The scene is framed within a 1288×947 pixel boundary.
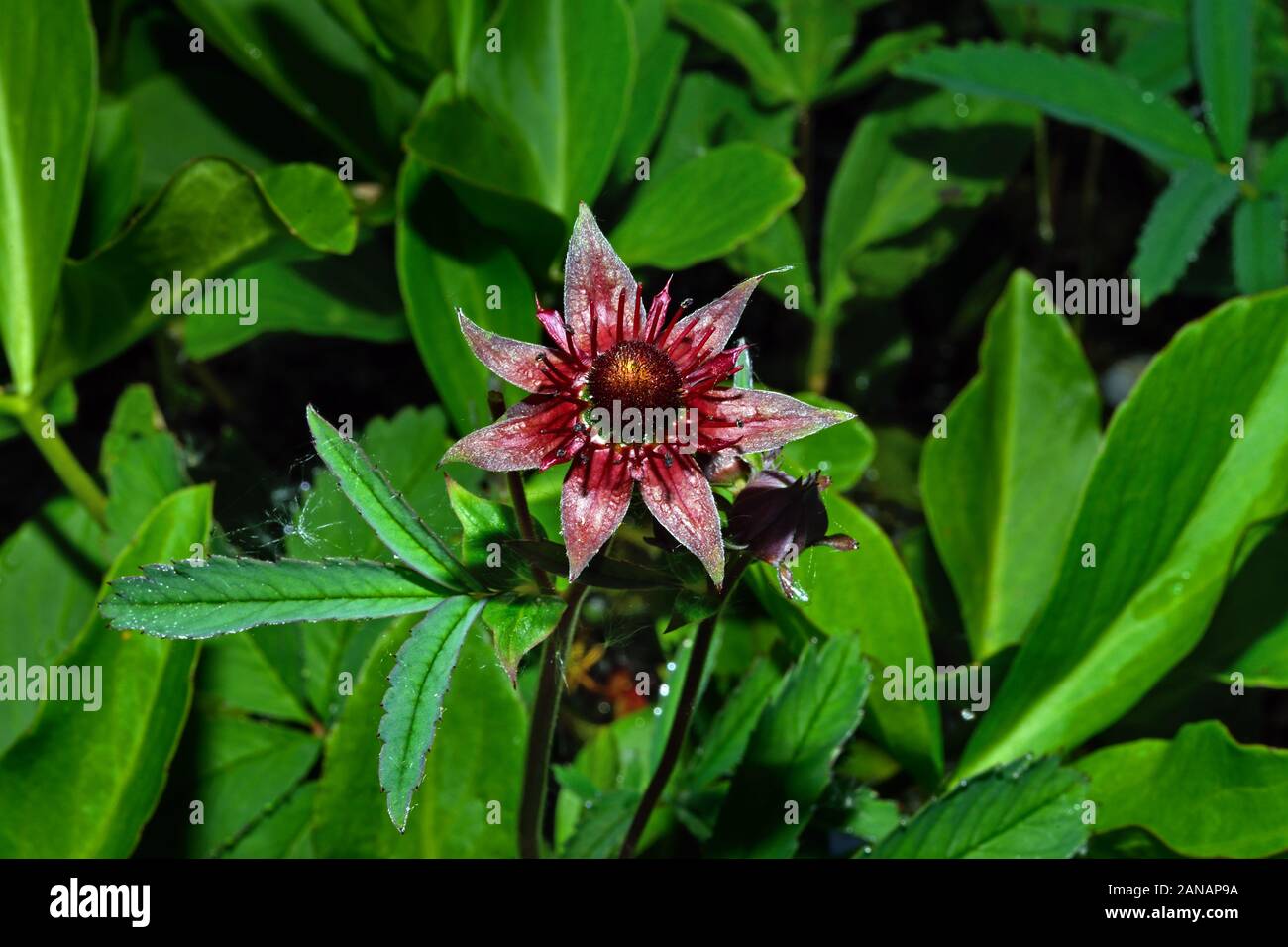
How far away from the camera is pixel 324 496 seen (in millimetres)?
1635

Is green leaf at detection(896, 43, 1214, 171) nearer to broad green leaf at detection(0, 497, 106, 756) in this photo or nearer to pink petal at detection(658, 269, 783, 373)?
pink petal at detection(658, 269, 783, 373)

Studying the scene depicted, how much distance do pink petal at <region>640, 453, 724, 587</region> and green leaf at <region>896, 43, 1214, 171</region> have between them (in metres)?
1.22

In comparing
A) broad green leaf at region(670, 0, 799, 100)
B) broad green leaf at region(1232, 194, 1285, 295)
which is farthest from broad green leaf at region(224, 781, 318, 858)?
broad green leaf at region(1232, 194, 1285, 295)

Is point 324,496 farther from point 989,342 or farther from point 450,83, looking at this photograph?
point 989,342

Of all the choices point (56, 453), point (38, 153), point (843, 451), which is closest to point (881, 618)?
point (843, 451)

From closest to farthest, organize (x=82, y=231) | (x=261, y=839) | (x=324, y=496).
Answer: (x=261, y=839) → (x=324, y=496) → (x=82, y=231)

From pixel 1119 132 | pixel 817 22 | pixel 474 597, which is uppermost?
pixel 817 22

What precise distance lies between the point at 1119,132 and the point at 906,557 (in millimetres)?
739

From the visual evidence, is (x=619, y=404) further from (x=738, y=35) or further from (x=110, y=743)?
(x=738, y=35)

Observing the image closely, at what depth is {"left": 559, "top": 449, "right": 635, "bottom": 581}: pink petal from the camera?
2.77ft

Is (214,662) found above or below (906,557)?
below

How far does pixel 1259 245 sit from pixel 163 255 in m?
1.57

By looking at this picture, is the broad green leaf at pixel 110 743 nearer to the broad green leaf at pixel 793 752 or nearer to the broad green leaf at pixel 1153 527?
the broad green leaf at pixel 793 752

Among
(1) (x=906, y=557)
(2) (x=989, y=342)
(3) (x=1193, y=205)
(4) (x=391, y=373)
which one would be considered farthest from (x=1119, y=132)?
(4) (x=391, y=373)
